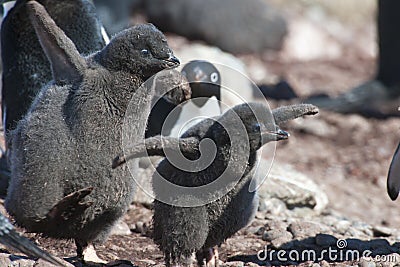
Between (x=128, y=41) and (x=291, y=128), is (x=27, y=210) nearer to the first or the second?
(x=128, y=41)

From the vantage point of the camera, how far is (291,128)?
902 cm

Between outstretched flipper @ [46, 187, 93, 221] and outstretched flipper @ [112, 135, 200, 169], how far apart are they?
0.69 ft

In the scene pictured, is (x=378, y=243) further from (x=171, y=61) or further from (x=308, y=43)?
(x=308, y=43)

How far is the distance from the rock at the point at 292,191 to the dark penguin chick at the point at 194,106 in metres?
0.70

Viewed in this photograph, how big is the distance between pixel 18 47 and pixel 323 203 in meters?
2.35

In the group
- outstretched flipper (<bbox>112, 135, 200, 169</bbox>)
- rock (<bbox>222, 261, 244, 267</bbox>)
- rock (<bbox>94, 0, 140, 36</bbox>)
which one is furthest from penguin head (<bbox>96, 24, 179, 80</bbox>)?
rock (<bbox>94, 0, 140, 36</bbox>)

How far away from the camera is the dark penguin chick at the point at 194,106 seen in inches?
192

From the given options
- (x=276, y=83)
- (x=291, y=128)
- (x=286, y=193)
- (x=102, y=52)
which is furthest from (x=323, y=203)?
(x=276, y=83)

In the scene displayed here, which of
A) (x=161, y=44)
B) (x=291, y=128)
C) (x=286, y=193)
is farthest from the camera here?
(x=291, y=128)

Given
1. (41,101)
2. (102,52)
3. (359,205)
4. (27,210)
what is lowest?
(359,205)

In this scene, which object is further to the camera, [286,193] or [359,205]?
[359,205]

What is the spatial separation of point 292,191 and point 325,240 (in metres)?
1.11

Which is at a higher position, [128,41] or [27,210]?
[128,41]

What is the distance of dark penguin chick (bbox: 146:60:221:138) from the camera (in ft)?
16.0
